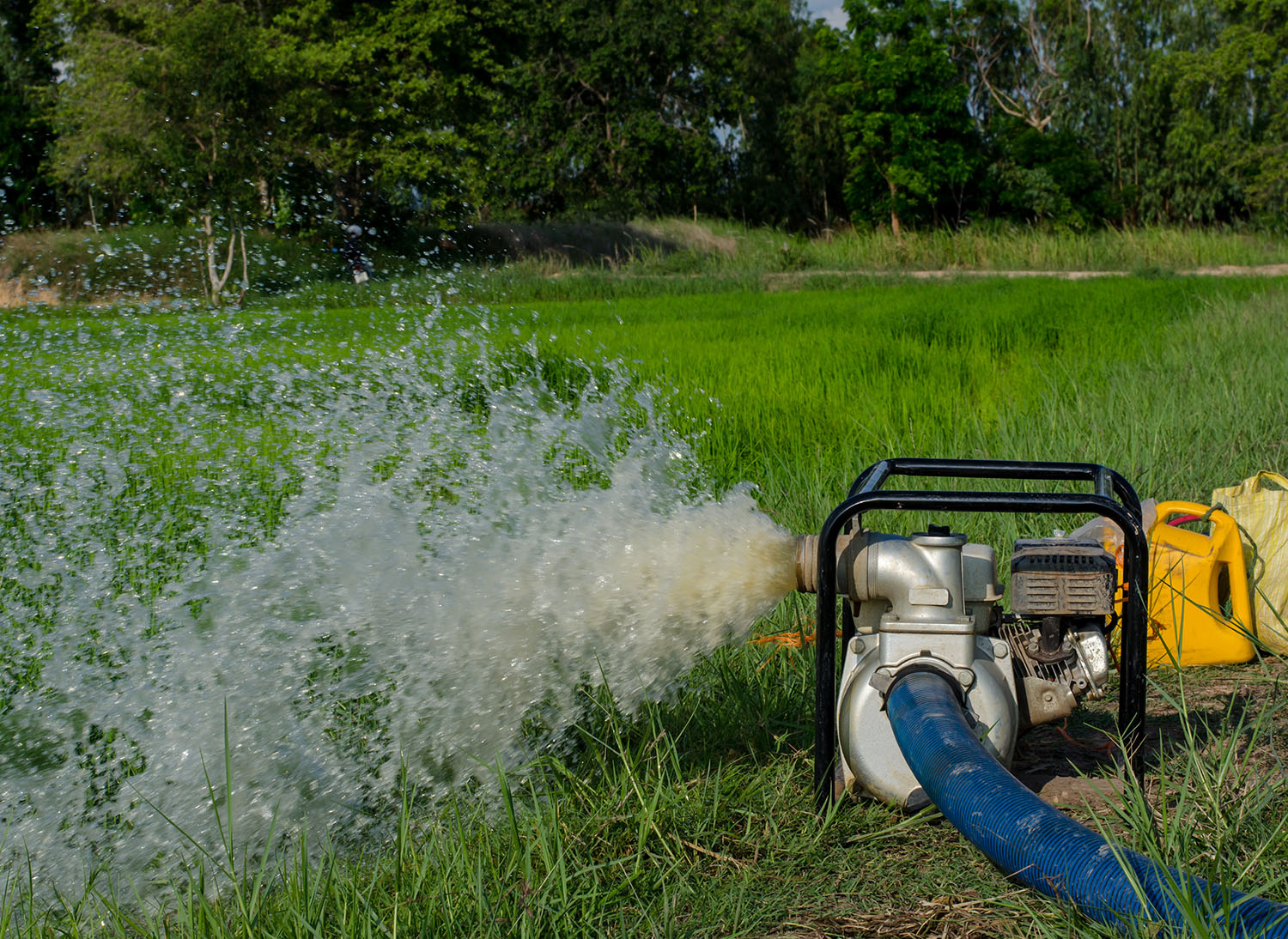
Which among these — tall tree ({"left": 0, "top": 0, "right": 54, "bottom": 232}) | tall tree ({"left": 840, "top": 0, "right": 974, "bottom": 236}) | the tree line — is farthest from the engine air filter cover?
tall tree ({"left": 840, "top": 0, "right": 974, "bottom": 236})

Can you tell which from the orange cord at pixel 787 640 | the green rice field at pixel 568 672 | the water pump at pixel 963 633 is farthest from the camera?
the orange cord at pixel 787 640

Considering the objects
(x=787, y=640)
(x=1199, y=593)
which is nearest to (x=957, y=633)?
(x=787, y=640)

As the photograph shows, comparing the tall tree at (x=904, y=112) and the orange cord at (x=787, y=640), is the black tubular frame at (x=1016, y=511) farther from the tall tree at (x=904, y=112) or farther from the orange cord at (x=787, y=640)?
the tall tree at (x=904, y=112)

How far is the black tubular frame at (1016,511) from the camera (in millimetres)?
1762

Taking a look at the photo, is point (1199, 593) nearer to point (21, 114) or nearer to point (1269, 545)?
point (1269, 545)

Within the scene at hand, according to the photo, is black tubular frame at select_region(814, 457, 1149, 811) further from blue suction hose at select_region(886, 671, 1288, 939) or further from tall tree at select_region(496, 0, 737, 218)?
tall tree at select_region(496, 0, 737, 218)

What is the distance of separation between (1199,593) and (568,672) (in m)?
1.84

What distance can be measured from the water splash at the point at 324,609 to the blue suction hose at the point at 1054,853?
55cm

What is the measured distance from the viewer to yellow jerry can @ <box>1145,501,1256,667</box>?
9.87ft

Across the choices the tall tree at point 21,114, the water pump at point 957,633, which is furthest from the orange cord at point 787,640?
the tall tree at point 21,114

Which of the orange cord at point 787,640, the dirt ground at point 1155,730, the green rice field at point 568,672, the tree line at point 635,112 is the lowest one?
the dirt ground at point 1155,730

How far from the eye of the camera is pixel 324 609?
9.24 feet

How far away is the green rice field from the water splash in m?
0.02

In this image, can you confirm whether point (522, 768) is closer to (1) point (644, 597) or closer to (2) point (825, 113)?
(1) point (644, 597)
